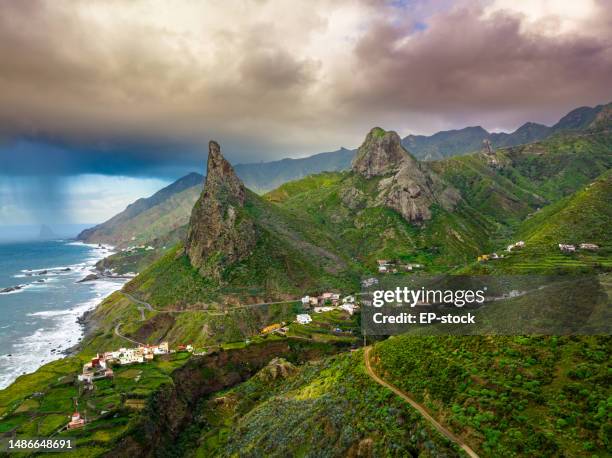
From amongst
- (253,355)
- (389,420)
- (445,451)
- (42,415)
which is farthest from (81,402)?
(445,451)

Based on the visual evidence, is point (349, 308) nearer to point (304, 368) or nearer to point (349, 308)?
point (349, 308)

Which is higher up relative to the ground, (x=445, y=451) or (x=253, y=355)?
(x=445, y=451)

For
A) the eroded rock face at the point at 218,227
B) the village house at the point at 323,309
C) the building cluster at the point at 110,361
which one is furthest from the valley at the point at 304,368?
the building cluster at the point at 110,361

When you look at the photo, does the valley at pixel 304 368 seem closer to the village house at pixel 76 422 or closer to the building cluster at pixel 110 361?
the village house at pixel 76 422

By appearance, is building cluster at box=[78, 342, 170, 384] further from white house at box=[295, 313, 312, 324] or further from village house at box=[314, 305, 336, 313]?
village house at box=[314, 305, 336, 313]

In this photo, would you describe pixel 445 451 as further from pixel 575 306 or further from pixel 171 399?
pixel 171 399

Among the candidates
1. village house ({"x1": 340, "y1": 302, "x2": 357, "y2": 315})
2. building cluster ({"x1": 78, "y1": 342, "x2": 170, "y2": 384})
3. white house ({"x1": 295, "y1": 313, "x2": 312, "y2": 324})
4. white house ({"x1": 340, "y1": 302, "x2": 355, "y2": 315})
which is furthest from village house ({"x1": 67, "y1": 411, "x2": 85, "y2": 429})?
white house ({"x1": 340, "y1": 302, "x2": 355, "y2": 315})

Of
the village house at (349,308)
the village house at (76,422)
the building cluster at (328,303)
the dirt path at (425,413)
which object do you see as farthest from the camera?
the building cluster at (328,303)
